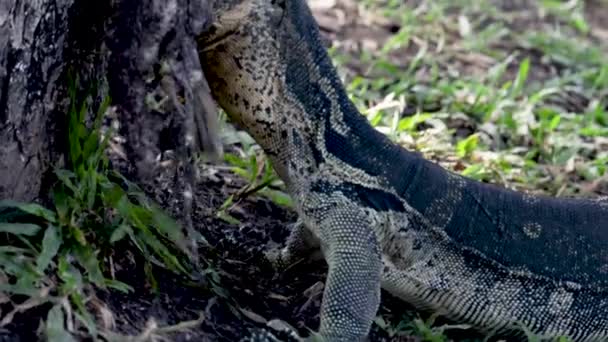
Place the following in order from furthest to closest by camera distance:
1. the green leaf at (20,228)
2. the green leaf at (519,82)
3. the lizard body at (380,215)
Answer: the green leaf at (519,82), the lizard body at (380,215), the green leaf at (20,228)

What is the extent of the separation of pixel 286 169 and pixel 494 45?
5012 mm

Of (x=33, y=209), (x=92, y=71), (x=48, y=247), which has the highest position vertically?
(x=92, y=71)

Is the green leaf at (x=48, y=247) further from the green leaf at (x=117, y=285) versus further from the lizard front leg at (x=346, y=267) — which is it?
the lizard front leg at (x=346, y=267)

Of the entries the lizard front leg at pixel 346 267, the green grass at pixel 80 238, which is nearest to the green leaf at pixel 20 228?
the green grass at pixel 80 238

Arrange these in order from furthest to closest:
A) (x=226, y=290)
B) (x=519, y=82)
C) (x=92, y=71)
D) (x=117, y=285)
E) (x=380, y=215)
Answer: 1. (x=519, y=82)
2. (x=380, y=215)
3. (x=226, y=290)
4. (x=92, y=71)
5. (x=117, y=285)

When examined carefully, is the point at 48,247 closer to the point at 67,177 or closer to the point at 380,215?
the point at 67,177

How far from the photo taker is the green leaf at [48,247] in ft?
13.3

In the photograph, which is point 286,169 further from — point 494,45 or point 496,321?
point 494,45

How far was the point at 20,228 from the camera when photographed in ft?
13.7

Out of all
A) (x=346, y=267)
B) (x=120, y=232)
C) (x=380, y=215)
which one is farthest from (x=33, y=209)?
(x=380, y=215)

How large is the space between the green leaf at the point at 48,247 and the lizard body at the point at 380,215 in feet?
3.45

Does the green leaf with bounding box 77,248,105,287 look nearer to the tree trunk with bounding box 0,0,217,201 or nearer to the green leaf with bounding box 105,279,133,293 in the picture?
the green leaf with bounding box 105,279,133,293

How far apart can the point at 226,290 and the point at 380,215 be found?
79 centimetres

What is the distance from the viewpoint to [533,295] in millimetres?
5539
